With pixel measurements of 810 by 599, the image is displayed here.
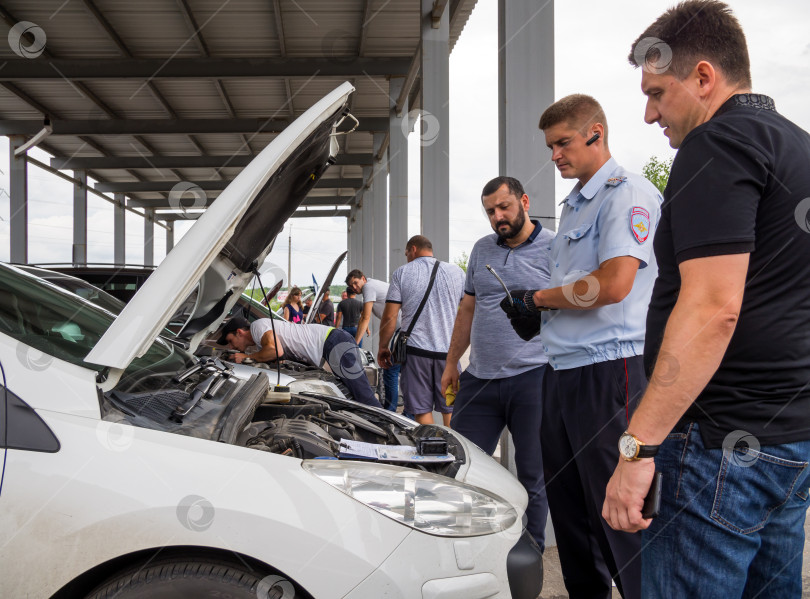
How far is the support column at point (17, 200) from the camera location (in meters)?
15.1

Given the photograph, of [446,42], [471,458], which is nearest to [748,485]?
[471,458]

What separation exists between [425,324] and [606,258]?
8.23ft

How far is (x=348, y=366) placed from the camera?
5180mm

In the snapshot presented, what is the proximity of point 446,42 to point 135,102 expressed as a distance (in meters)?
8.34

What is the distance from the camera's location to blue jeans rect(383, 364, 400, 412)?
21.6 feet

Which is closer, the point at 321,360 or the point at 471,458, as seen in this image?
the point at 471,458

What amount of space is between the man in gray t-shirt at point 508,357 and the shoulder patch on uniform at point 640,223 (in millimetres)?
1024

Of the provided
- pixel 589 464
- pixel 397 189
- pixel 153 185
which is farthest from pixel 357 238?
pixel 589 464

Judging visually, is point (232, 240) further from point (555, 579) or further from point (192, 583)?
point (555, 579)

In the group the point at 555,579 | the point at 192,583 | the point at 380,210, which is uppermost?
the point at 380,210

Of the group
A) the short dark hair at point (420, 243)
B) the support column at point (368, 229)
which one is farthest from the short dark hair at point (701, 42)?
the support column at point (368, 229)

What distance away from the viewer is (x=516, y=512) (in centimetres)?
200

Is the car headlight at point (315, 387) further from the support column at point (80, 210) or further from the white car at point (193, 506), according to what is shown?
the support column at point (80, 210)

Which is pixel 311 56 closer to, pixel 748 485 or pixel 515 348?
pixel 515 348
